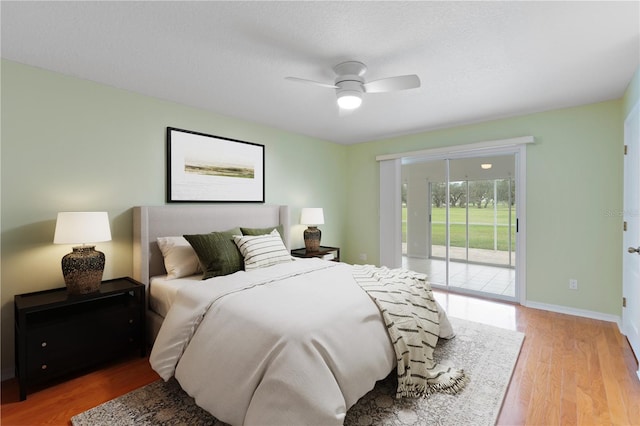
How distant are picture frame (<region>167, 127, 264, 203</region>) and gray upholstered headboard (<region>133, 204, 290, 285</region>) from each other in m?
0.15

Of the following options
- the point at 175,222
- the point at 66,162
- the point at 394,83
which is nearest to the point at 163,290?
the point at 175,222

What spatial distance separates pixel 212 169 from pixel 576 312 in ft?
14.9

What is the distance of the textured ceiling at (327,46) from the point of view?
6.07 feet

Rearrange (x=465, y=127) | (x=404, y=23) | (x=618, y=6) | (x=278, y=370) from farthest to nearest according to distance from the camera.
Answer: (x=465, y=127) < (x=404, y=23) < (x=618, y=6) < (x=278, y=370)

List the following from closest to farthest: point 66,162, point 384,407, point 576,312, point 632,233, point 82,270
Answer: point 384,407 → point 82,270 → point 66,162 → point 632,233 → point 576,312

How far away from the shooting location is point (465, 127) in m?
4.43

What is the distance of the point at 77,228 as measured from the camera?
2.41 metres

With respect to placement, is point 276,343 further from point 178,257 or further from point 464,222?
point 464,222

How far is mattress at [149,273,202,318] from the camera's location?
8.88 feet

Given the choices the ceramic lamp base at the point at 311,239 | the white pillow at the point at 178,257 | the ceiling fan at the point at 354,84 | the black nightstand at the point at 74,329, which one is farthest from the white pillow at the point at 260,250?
the ceiling fan at the point at 354,84

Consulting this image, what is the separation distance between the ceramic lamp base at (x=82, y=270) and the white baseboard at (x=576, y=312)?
15.3ft

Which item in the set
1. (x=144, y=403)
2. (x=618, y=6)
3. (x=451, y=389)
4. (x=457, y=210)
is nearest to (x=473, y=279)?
(x=457, y=210)

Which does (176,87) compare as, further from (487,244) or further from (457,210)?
(487,244)

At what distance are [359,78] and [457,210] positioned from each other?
10.00 ft
